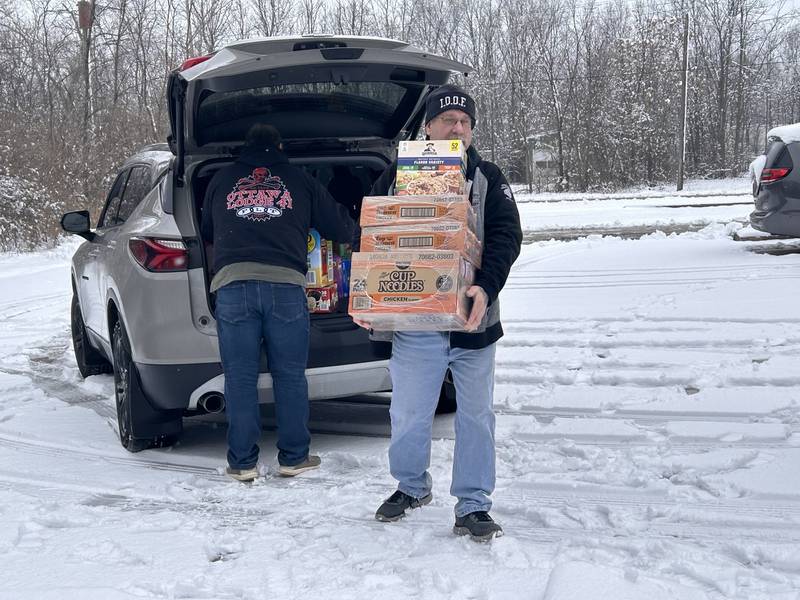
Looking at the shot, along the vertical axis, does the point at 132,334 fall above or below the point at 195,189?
below

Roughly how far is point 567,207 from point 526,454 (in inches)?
832

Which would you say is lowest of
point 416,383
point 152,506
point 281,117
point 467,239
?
point 152,506

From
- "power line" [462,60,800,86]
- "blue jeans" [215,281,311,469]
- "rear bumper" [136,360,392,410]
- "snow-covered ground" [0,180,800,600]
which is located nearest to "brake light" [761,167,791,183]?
"snow-covered ground" [0,180,800,600]

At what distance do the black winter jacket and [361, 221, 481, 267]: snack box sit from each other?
10 cm

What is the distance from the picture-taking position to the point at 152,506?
4.13 m

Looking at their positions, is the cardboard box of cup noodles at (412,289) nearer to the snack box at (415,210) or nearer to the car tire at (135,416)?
the snack box at (415,210)

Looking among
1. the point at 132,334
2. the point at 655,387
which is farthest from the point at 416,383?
the point at 655,387

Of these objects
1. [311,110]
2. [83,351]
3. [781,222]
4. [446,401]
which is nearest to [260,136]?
[311,110]

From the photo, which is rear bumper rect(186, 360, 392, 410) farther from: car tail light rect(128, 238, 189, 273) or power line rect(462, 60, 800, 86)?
power line rect(462, 60, 800, 86)

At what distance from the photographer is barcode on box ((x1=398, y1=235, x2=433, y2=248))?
11.1ft

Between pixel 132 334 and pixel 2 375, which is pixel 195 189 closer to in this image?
pixel 132 334

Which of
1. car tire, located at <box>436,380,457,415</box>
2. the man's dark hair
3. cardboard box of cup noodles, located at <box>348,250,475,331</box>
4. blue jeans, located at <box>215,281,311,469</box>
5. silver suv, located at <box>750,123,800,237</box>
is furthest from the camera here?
silver suv, located at <box>750,123,800,237</box>

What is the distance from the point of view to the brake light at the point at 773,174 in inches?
417

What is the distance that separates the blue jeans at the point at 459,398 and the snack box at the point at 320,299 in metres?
1.28
